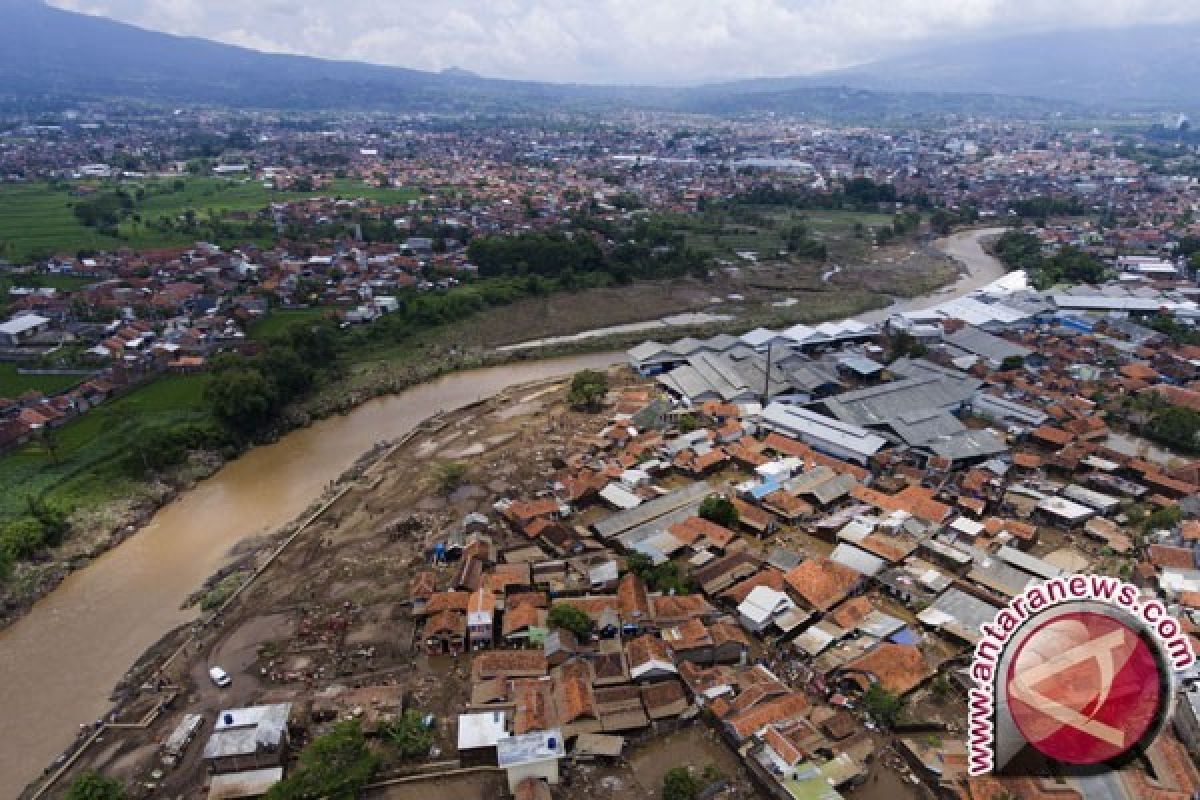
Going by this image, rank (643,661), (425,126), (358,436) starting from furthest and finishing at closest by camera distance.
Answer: (425,126) < (358,436) < (643,661)

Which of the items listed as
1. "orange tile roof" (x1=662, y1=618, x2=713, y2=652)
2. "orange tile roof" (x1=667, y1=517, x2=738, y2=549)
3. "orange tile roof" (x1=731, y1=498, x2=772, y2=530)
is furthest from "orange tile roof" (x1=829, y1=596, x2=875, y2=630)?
"orange tile roof" (x1=731, y1=498, x2=772, y2=530)

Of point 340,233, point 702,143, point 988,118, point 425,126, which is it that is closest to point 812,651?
point 340,233

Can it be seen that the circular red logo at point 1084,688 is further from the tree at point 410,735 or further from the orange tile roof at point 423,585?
the orange tile roof at point 423,585

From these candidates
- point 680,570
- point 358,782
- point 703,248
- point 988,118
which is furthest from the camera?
point 988,118

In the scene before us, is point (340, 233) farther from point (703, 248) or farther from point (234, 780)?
point (234, 780)

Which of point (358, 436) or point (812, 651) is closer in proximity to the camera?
point (812, 651)

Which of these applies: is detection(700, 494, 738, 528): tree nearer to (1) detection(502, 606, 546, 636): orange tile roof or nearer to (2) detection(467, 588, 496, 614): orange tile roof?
(1) detection(502, 606, 546, 636): orange tile roof
